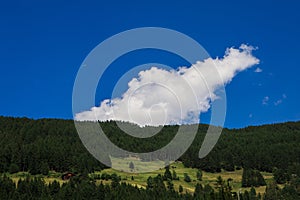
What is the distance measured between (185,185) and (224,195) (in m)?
132

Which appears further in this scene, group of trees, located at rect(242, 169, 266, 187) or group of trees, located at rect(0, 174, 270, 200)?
group of trees, located at rect(242, 169, 266, 187)

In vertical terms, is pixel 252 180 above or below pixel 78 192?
above

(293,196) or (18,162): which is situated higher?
(18,162)

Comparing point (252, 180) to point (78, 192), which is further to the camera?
point (252, 180)

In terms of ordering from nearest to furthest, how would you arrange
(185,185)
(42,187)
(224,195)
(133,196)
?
(224,195) < (133,196) < (42,187) < (185,185)

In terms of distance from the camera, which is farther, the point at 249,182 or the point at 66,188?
the point at 249,182

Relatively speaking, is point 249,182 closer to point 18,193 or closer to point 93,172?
point 93,172

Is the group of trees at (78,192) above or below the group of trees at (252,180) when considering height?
below

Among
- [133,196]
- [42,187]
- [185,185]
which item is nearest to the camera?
[133,196]

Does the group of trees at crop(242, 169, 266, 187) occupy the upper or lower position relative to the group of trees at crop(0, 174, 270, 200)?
upper

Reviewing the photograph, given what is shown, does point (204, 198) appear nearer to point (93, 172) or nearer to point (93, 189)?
point (93, 189)

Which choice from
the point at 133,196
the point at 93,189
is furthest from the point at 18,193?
the point at 133,196

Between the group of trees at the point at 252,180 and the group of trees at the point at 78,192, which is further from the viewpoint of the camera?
the group of trees at the point at 252,180

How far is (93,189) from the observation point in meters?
135
